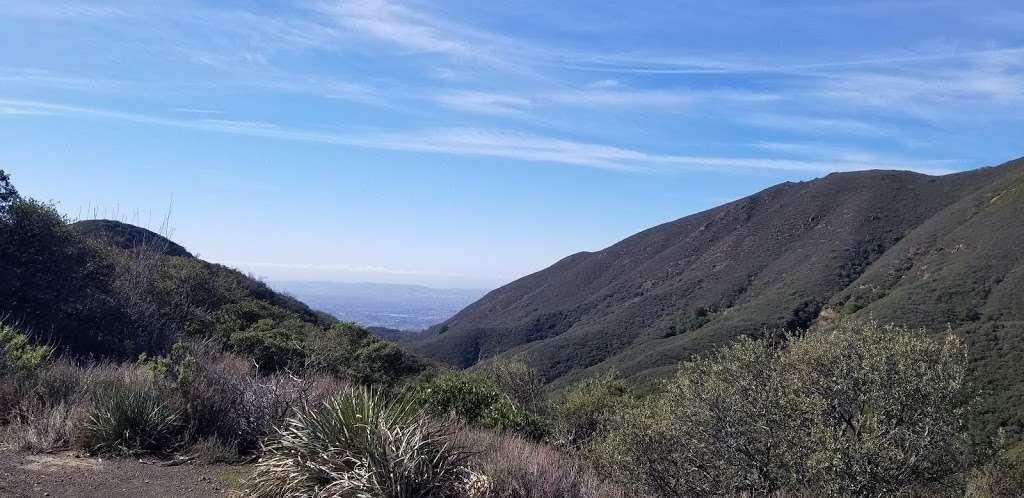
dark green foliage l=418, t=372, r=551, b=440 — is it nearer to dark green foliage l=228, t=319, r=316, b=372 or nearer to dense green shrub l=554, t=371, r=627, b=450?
dense green shrub l=554, t=371, r=627, b=450

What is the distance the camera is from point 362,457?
5.63 metres

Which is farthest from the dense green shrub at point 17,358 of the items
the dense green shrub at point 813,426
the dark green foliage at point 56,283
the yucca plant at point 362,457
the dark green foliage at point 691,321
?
the dark green foliage at point 691,321

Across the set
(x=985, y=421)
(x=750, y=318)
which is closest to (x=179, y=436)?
(x=985, y=421)

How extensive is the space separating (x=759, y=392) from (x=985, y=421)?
796 inches

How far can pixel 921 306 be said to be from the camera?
155 feet

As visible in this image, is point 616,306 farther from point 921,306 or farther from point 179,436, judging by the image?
point 179,436

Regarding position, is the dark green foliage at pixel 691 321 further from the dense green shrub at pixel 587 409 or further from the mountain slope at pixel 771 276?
the dense green shrub at pixel 587 409

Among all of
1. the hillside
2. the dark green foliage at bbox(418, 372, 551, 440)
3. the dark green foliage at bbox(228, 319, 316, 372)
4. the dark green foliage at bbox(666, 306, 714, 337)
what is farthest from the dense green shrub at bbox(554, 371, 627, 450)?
the dark green foliage at bbox(666, 306, 714, 337)

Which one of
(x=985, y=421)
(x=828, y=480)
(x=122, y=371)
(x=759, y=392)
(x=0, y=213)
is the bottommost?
(x=985, y=421)

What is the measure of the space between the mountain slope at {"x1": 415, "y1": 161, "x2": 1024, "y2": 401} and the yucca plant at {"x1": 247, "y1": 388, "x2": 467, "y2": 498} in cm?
2969

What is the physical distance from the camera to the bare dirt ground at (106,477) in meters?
5.81

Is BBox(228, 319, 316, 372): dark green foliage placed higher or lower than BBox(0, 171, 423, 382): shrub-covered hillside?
lower

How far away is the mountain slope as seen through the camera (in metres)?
52.6

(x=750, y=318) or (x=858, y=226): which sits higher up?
(x=858, y=226)
